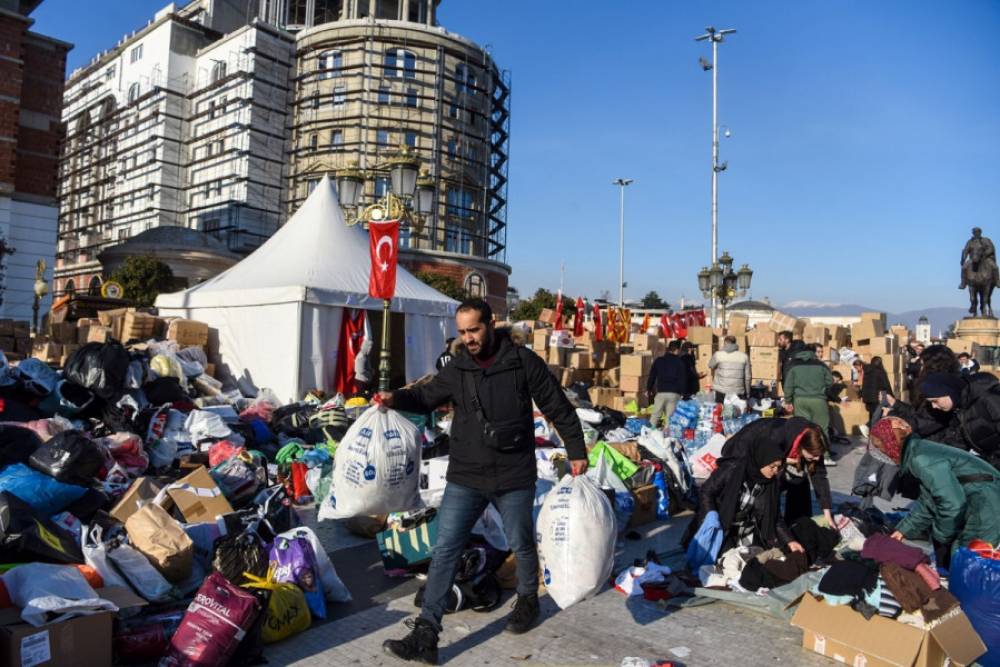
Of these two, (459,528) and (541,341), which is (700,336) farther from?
(459,528)

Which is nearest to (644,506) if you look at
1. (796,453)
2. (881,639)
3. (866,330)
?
(796,453)

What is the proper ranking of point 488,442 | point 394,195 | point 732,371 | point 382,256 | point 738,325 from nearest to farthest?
1. point 488,442
2. point 382,256
3. point 394,195
4. point 732,371
5. point 738,325

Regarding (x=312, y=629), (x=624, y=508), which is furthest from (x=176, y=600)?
(x=624, y=508)

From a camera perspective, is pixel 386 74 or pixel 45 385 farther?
pixel 386 74

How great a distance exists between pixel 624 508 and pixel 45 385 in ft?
18.9

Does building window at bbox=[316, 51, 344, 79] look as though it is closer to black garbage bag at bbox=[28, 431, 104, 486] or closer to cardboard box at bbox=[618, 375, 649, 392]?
cardboard box at bbox=[618, 375, 649, 392]

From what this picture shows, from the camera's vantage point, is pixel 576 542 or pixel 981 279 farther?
pixel 981 279

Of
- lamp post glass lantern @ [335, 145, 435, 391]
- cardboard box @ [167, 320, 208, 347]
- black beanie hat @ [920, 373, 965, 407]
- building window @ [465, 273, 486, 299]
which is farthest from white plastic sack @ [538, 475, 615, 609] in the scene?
building window @ [465, 273, 486, 299]

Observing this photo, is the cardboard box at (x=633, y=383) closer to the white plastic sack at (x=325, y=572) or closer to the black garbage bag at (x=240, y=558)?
the white plastic sack at (x=325, y=572)

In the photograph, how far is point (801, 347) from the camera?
9.80m

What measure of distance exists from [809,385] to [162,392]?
8.12 m

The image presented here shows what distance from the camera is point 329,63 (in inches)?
1726

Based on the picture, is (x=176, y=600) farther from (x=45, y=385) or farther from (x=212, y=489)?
(x=45, y=385)

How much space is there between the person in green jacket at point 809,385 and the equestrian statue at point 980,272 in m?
15.7
